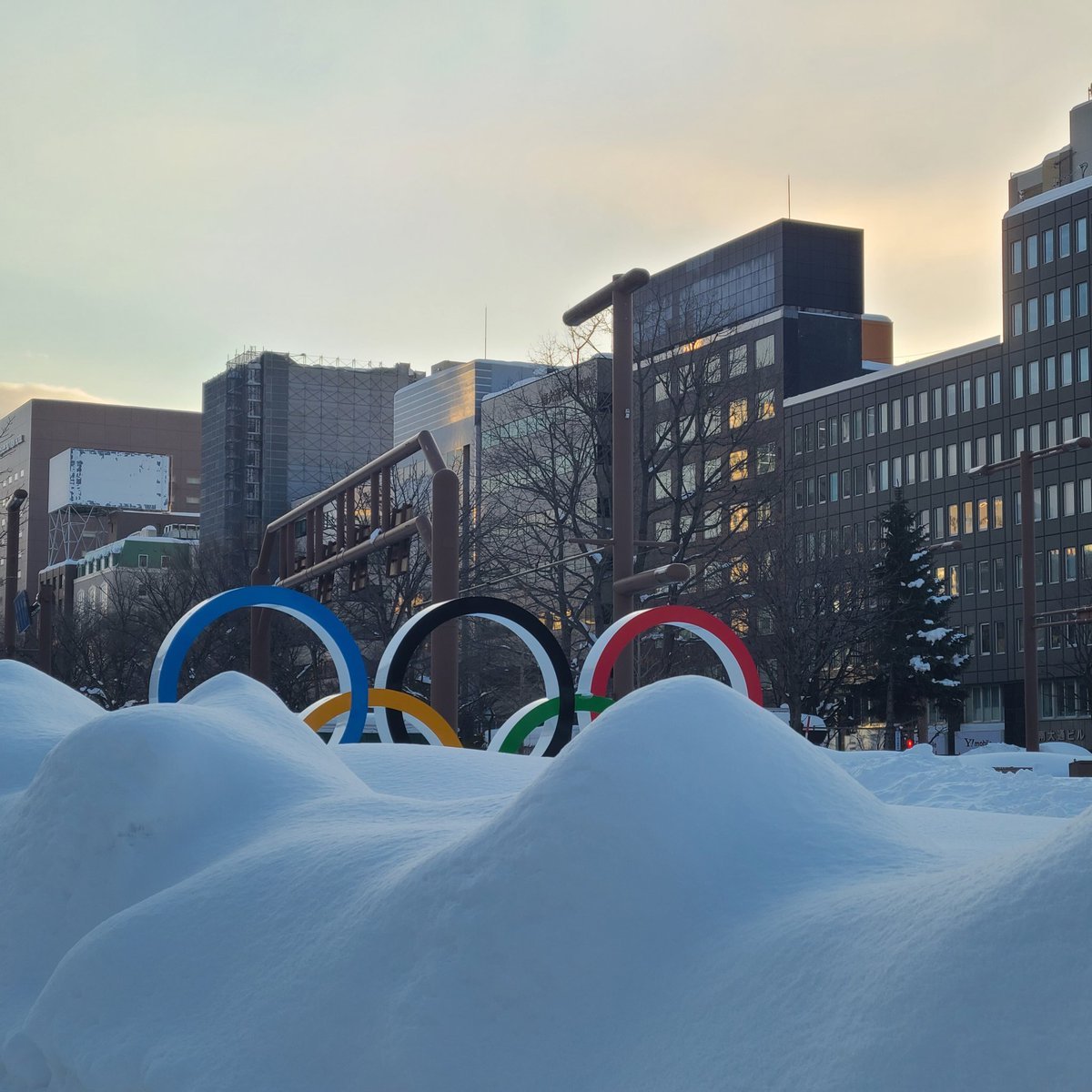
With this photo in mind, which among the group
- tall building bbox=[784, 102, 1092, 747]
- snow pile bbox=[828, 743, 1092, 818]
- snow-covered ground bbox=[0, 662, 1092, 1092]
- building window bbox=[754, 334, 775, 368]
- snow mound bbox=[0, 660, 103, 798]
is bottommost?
snow pile bbox=[828, 743, 1092, 818]

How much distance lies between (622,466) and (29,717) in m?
8.89

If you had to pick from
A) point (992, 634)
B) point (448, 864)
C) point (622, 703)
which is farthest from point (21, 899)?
point (992, 634)

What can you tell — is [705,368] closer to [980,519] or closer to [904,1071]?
[904,1071]

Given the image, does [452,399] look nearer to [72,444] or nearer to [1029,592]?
[72,444]

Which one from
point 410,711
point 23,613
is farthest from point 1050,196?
point 410,711

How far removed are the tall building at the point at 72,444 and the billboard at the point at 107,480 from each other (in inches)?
409

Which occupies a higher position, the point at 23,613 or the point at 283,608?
the point at 23,613

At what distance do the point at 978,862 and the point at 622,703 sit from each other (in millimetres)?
1318

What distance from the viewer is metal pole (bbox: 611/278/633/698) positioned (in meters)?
16.0

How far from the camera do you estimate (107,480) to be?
142750 millimetres

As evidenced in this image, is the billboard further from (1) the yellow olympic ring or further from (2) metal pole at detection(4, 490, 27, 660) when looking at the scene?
(1) the yellow olympic ring

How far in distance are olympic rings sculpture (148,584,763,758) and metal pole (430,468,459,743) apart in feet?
4.40

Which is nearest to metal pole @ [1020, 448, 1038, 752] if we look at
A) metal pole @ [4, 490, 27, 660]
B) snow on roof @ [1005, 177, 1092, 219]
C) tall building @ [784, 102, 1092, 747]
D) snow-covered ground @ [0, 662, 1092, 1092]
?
metal pole @ [4, 490, 27, 660]

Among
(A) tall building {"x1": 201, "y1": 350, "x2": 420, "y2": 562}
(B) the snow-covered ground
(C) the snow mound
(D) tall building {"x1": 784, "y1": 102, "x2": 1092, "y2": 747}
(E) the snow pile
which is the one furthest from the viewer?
(A) tall building {"x1": 201, "y1": 350, "x2": 420, "y2": 562}
